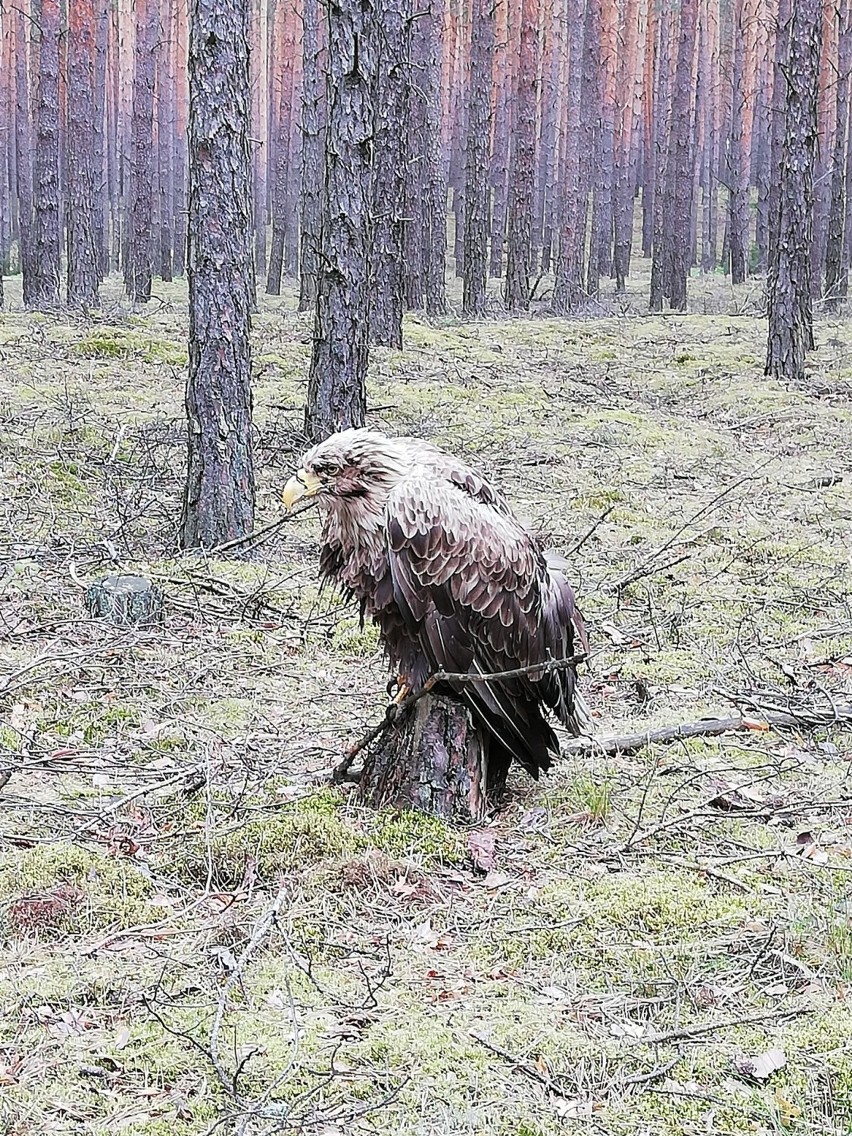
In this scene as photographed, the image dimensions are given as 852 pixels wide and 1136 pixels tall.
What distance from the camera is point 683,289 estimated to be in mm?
23250

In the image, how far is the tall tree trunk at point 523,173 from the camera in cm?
2112

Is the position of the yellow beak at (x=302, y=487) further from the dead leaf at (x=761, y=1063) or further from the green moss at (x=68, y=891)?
the dead leaf at (x=761, y=1063)

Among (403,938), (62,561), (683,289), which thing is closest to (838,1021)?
(403,938)

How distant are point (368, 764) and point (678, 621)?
273 cm

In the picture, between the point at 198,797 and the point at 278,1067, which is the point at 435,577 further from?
the point at 278,1067

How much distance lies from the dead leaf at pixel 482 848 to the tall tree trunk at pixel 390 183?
1014 centimetres

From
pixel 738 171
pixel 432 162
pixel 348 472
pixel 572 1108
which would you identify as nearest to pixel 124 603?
pixel 348 472

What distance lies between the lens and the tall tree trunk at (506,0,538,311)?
21.1m

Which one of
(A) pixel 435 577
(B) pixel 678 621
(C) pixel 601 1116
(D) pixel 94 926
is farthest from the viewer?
(B) pixel 678 621

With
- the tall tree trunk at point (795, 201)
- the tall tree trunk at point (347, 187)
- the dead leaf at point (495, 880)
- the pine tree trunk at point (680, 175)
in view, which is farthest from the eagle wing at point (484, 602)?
the pine tree trunk at point (680, 175)

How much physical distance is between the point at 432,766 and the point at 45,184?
13859mm

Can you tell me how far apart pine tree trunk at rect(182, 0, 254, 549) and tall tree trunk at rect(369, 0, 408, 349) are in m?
6.31

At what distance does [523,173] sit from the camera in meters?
21.0

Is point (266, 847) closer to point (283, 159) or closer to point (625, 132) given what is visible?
point (283, 159)
